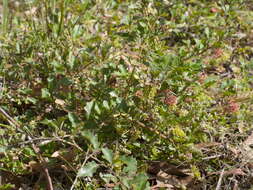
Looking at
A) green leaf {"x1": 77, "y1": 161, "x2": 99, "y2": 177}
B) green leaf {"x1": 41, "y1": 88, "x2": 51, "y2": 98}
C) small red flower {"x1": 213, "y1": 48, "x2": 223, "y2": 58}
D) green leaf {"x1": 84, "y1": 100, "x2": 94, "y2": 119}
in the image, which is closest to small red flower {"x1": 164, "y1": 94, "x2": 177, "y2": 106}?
green leaf {"x1": 84, "y1": 100, "x2": 94, "y2": 119}

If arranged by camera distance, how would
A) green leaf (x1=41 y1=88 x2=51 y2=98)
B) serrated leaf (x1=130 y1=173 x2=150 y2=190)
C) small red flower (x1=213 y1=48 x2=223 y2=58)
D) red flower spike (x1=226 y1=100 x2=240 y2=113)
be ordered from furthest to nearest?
small red flower (x1=213 y1=48 x2=223 y2=58), red flower spike (x1=226 y1=100 x2=240 y2=113), green leaf (x1=41 y1=88 x2=51 y2=98), serrated leaf (x1=130 y1=173 x2=150 y2=190)

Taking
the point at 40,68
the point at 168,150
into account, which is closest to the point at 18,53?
the point at 40,68

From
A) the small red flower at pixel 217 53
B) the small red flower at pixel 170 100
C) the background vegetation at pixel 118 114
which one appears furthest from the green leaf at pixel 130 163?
the small red flower at pixel 217 53

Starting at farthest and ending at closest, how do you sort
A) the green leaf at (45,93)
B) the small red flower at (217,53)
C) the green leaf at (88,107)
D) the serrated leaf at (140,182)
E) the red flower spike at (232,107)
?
the small red flower at (217,53)
the red flower spike at (232,107)
the green leaf at (45,93)
the green leaf at (88,107)
the serrated leaf at (140,182)

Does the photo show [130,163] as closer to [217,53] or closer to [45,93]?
[45,93]

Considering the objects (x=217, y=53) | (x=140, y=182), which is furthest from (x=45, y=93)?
(x=217, y=53)

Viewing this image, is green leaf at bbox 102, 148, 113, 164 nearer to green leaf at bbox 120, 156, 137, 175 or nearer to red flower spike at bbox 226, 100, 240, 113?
green leaf at bbox 120, 156, 137, 175

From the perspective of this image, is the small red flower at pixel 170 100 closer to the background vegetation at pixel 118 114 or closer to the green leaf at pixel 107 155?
the background vegetation at pixel 118 114

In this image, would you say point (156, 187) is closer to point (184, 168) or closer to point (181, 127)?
point (184, 168)

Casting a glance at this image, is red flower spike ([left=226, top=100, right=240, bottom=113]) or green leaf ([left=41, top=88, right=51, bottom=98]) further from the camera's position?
red flower spike ([left=226, top=100, right=240, bottom=113])
